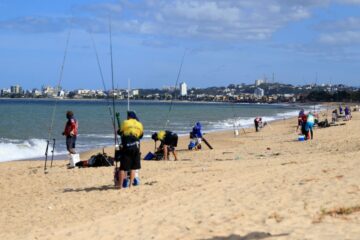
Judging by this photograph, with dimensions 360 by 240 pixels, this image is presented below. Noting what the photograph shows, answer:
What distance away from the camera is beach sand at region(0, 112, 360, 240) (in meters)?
6.79

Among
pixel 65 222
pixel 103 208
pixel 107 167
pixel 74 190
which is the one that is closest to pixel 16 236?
pixel 65 222

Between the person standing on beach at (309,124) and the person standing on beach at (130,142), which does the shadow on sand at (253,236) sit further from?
the person standing on beach at (309,124)

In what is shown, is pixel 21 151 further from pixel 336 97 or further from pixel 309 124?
pixel 336 97

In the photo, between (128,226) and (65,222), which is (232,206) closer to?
(128,226)

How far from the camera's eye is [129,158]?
33.8 feet

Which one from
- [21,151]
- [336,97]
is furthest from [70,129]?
[336,97]

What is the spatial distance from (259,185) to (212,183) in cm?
108

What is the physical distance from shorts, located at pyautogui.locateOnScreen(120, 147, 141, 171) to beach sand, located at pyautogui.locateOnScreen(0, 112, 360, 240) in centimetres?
47

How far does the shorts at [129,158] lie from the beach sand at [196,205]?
0.47 metres

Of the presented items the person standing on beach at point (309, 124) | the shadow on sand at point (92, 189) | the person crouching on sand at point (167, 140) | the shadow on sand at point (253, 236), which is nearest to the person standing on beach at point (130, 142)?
the shadow on sand at point (92, 189)

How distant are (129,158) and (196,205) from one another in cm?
241

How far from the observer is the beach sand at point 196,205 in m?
6.79

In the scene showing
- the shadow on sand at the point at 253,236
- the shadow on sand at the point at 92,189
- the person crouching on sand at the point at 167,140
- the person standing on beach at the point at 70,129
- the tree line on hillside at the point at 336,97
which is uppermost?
the tree line on hillside at the point at 336,97

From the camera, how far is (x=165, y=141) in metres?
16.2
